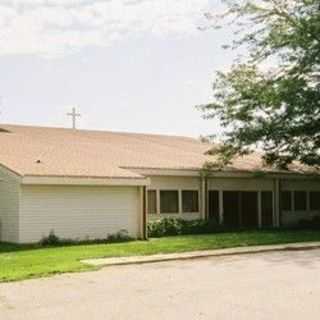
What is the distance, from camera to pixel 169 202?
29.9 meters

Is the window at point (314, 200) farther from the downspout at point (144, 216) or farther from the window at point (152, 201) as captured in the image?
the downspout at point (144, 216)

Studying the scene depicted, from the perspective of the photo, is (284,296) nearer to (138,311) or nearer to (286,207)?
(138,311)

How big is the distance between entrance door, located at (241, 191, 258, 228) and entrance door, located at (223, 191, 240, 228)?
0.34 m

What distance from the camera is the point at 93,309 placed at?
11.3 meters

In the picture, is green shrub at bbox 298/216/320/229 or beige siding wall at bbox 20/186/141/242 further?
green shrub at bbox 298/216/320/229

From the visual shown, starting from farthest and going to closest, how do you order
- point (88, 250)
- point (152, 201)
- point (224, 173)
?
point (224, 173), point (152, 201), point (88, 250)

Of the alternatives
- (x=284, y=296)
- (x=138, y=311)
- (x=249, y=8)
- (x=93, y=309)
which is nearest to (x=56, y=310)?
(x=93, y=309)

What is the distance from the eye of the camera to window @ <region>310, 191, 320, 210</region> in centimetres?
3669

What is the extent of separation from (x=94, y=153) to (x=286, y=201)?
33.2 feet

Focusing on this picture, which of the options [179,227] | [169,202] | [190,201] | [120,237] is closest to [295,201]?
[190,201]

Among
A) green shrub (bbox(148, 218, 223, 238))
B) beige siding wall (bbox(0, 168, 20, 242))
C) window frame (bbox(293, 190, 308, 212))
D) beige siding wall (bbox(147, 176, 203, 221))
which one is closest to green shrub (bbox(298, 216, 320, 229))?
window frame (bbox(293, 190, 308, 212))

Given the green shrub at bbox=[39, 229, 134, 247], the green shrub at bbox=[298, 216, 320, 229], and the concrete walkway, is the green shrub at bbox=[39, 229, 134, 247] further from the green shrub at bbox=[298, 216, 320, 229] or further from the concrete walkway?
the green shrub at bbox=[298, 216, 320, 229]

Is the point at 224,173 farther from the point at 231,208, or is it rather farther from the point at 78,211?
the point at 78,211

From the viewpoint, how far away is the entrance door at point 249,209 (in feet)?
108
